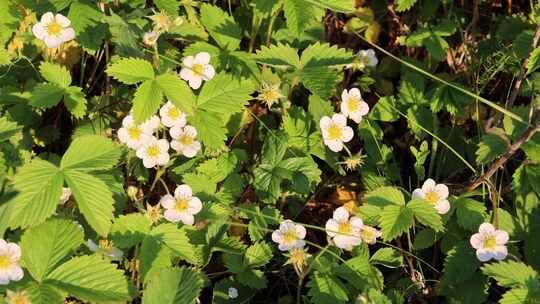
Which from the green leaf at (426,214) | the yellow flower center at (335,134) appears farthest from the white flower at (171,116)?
the green leaf at (426,214)

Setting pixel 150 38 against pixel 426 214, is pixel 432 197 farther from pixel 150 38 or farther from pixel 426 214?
pixel 150 38

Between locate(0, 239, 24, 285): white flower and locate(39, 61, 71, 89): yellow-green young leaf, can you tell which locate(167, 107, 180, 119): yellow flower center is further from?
locate(0, 239, 24, 285): white flower

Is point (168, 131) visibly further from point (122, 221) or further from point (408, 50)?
point (408, 50)

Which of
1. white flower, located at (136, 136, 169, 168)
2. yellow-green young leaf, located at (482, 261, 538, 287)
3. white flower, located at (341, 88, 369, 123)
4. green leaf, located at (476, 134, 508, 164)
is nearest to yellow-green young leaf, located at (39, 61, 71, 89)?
white flower, located at (136, 136, 169, 168)

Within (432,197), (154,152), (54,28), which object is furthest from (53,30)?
(432,197)

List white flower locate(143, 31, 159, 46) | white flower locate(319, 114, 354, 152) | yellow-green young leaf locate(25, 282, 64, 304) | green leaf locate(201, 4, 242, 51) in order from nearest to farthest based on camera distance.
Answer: yellow-green young leaf locate(25, 282, 64, 304)
white flower locate(143, 31, 159, 46)
white flower locate(319, 114, 354, 152)
green leaf locate(201, 4, 242, 51)
